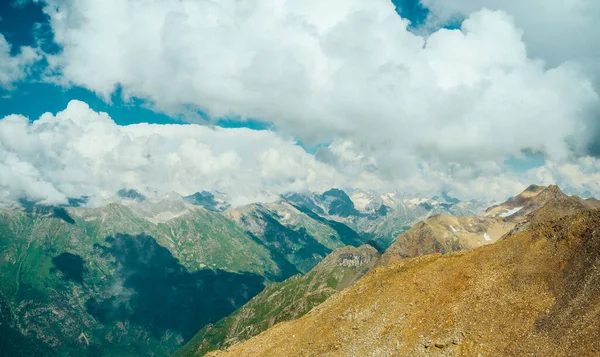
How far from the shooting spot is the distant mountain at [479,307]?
193 feet

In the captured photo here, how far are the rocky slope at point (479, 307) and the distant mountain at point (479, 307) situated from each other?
0.17m

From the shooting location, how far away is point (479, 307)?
68.8 meters

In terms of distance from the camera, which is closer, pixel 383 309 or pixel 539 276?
pixel 539 276

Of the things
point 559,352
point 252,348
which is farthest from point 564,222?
point 252,348

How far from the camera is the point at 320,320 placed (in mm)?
91312

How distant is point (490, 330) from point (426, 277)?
2156 cm

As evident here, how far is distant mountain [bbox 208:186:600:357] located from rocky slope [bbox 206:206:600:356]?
17 cm

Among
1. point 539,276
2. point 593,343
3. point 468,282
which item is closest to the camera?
point 593,343

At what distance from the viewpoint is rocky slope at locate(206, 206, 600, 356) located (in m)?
58.8

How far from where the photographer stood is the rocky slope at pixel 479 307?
5884cm

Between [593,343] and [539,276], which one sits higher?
[539,276]

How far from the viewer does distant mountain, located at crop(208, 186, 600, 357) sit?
58.9 meters

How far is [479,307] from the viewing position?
68.8 m

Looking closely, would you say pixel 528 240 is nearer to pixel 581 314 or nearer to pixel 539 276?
pixel 539 276
